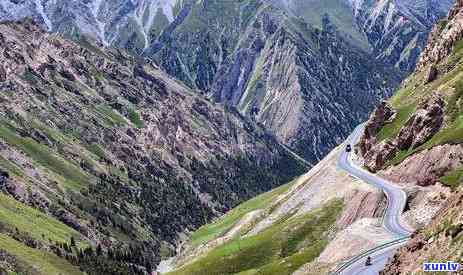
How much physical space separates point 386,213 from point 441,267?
68777mm

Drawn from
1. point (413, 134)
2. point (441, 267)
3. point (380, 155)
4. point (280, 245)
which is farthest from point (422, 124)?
point (441, 267)

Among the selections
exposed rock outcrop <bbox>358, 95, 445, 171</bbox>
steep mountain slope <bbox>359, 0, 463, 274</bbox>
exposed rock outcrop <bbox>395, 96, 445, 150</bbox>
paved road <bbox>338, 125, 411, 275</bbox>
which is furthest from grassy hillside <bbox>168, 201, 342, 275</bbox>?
exposed rock outcrop <bbox>395, 96, 445, 150</bbox>

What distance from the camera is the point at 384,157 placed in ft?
536

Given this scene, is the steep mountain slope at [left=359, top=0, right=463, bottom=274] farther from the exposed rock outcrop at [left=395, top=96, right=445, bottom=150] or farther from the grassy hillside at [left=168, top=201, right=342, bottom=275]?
the grassy hillside at [left=168, top=201, right=342, bottom=275]

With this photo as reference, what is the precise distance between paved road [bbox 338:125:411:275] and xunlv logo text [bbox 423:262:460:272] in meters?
29.3

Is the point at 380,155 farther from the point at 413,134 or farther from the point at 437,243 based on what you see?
the point at 437,243

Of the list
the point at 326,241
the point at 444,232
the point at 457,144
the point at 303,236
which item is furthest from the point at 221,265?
the point at 444,232

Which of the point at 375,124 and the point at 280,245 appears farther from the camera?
the point at 375,124

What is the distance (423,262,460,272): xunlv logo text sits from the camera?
2224 inches

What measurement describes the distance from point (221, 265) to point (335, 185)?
104 feet

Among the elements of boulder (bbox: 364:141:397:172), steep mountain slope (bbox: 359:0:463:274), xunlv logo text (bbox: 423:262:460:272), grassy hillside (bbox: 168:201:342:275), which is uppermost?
xunlv logo text (bbox: 423:262:460:272)

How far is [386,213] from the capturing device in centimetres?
12600

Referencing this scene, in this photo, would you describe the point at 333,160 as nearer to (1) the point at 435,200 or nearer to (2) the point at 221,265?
(2) the point at 221,265

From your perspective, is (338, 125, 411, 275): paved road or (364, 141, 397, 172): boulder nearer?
(338, 125, 411, 275): paved road
